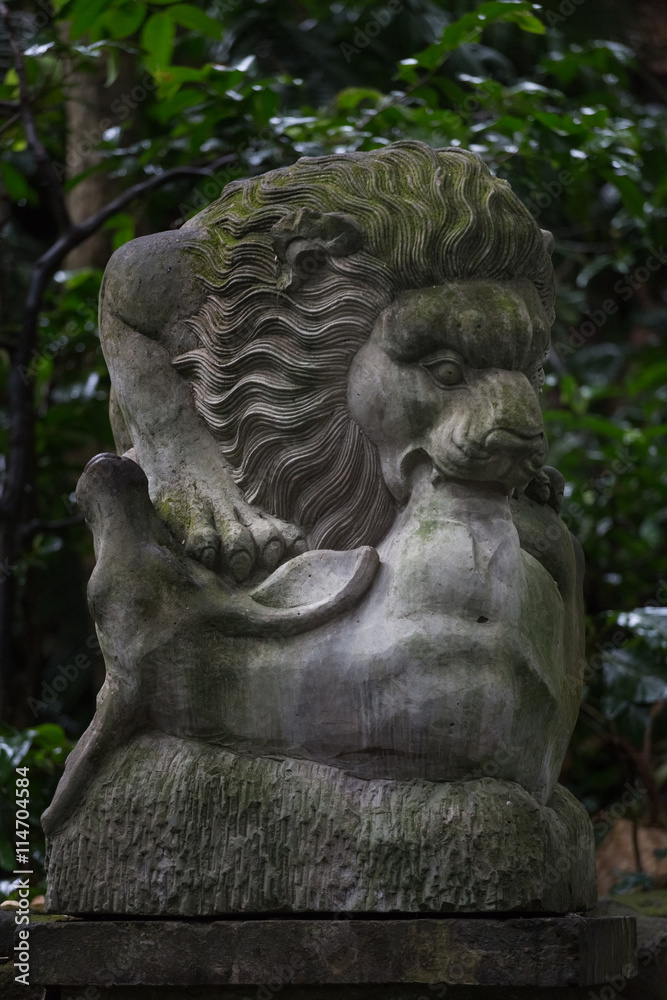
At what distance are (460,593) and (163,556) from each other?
0.60 m

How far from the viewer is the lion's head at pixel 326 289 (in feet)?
8.26

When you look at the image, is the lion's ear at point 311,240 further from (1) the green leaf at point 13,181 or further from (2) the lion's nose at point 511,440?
(1) the green leaf at point 13,181

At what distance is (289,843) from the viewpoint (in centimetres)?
231

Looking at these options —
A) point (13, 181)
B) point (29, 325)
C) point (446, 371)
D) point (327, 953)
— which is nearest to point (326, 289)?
point (446, 371)

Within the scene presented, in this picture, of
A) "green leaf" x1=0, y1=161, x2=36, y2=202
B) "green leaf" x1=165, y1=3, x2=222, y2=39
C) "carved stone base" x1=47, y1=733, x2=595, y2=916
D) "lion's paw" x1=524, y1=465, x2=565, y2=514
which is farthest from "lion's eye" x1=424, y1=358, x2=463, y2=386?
"green leaf" x1=0, y1=161, x2=36, y2=202

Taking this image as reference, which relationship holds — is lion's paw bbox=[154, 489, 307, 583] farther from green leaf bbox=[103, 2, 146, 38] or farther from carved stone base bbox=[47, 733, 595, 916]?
green leaf bbox=[103, 2, 146, 38]

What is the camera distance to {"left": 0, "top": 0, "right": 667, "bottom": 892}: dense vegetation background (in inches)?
155

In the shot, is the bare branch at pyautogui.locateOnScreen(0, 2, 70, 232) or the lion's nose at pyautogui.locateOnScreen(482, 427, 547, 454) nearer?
the lion's nose at pyautogui.locateOnScreen(482, 427, 547, 454)

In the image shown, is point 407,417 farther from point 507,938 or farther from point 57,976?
point 57,976

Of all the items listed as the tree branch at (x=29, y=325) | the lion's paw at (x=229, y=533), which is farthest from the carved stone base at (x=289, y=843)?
the tree branch at (x=29, y=325)

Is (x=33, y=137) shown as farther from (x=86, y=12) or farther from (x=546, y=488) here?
(x=546, y=488)

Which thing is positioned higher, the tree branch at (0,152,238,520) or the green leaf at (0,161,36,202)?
the green leaf at (0,161,36,202)

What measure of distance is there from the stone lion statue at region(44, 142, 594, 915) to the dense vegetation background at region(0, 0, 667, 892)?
1.09 metres

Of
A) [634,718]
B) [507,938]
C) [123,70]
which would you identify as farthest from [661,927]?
[123,70]
